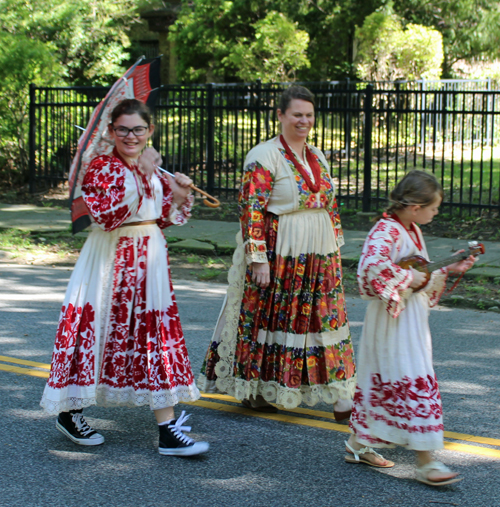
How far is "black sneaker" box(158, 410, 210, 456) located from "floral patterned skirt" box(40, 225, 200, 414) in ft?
0.47

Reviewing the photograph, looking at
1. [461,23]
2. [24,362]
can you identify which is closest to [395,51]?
[461,23]

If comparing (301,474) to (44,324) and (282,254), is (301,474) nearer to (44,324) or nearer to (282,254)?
(282,254)

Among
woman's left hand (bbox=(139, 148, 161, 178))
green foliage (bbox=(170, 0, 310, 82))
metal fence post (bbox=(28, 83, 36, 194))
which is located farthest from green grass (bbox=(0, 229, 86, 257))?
green foliage (bbox=(170, 0, 310, 82))

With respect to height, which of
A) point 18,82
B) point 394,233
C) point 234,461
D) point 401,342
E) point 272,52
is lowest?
point 234,461

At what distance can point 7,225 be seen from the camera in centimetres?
1166

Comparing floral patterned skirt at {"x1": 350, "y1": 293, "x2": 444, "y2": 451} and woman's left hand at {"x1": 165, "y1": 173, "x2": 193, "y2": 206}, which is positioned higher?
woman's left hand at {"x1": 165, "y1": 173, "x2": 193, "y2": 206}

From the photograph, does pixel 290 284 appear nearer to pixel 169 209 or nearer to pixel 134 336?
pixel 169 209

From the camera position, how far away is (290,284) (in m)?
4.37

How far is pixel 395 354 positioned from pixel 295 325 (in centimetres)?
88

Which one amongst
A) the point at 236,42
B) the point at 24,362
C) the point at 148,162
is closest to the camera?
the point at 148,162

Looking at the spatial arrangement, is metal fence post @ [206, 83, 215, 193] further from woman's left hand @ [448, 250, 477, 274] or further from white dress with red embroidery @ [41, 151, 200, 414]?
woman's left hand @ [448, 250, 477, 274]

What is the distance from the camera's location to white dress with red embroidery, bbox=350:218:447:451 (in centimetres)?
351

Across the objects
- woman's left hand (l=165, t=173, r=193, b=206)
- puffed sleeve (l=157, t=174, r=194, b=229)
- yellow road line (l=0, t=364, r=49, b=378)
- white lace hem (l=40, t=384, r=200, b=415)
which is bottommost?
yellow road line (l=0, t=364, r=49, b=378)

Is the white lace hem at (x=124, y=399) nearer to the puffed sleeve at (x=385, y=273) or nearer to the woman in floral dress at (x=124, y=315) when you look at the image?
the woman in floral dress at (x=124, y=315)
